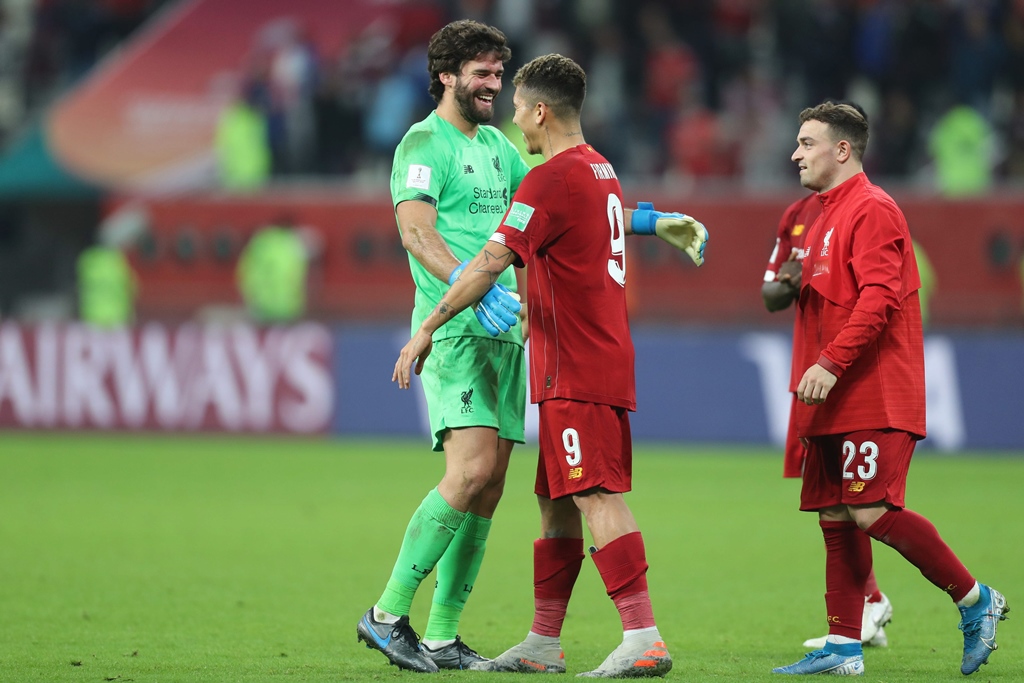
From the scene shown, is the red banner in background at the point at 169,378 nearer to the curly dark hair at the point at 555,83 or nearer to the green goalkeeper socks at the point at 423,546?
the green goalkeeper socks at the point at 423,546

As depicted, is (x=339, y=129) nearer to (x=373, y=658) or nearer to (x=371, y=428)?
(x=371, y=428)

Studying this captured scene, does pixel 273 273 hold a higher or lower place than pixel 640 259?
lower

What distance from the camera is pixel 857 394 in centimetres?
577

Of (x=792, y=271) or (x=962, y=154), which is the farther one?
(x=962, y=154)

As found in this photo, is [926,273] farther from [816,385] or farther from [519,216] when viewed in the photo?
[519,216]

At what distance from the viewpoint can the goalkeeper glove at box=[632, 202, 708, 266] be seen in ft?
19.4

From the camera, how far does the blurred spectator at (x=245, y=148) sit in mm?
22078

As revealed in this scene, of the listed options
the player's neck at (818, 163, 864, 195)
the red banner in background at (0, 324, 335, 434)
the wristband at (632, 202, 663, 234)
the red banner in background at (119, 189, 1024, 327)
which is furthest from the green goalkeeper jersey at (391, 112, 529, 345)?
the red banner in background at (0, 324, 335, 434)

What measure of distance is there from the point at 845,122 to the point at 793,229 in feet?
2.71

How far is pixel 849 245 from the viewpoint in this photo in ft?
19.2

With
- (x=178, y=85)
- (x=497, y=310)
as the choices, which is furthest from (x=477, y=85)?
(x=178, y=85)

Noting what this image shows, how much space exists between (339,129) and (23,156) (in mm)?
5500

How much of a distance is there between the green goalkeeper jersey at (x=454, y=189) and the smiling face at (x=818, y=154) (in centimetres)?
134

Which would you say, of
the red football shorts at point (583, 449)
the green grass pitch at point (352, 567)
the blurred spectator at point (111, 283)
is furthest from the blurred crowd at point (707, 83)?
the red football shorts at point (583, 449)
